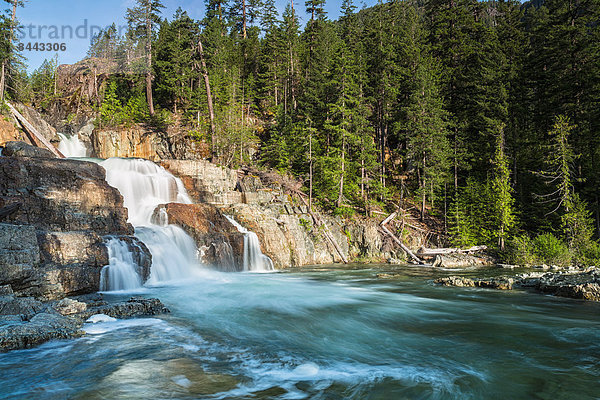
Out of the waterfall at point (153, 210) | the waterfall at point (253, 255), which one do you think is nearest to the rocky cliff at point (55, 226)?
the waterfall at point (153, 210)

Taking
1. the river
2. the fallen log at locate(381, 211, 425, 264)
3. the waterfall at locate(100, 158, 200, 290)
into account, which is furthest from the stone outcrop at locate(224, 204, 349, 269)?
the river

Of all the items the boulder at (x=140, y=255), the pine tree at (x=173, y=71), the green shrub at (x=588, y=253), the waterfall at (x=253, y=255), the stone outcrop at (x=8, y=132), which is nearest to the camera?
the boulder at (x=140, y=255)

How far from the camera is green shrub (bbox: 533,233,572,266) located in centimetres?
1970

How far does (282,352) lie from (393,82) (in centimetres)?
3029

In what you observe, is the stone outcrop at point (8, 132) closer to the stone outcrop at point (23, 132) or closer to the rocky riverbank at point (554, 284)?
the stone outcrop at point (23, 132)

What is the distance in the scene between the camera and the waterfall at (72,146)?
27828 millimetres

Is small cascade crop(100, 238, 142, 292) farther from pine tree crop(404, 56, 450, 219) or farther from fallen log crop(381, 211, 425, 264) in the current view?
pine tree crop(404, 56, 450, 219)

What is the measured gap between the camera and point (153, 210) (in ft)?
57.9

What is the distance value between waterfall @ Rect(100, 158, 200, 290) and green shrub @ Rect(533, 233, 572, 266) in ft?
67.2

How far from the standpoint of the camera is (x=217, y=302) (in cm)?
1069

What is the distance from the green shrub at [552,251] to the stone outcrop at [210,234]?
18287mm

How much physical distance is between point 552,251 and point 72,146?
122 ft

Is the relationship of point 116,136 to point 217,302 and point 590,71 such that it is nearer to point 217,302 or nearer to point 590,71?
point 217,302

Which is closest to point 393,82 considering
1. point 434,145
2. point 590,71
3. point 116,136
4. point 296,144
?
point 434,145
